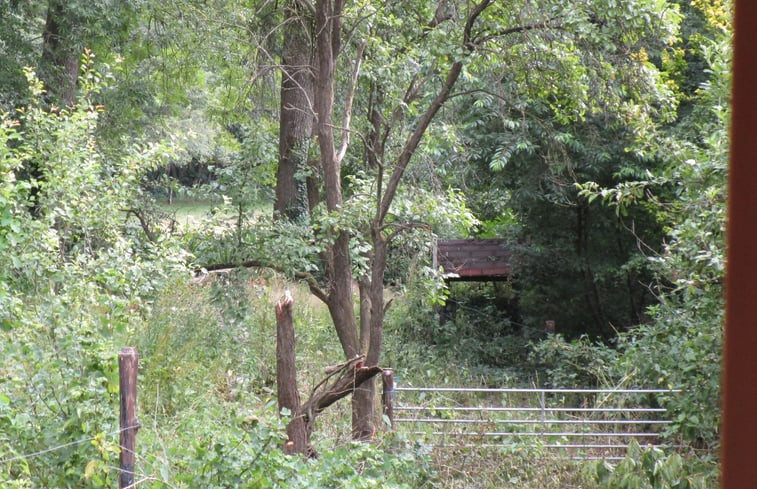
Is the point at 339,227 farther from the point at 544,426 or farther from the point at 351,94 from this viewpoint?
the point at 544,426

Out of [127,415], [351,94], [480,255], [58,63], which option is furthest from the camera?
[480,255]

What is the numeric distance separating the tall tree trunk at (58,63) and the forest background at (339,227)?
53mm

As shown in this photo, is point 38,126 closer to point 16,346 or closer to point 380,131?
point 16,346

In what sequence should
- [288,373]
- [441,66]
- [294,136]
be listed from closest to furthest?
[288,373], [441,66], [294,136]

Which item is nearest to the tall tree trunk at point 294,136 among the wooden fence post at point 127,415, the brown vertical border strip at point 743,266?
the wooden fence post at point 127,415

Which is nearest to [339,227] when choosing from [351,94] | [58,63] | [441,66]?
[351,94]

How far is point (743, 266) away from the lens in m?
0.43

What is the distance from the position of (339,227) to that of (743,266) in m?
8.31

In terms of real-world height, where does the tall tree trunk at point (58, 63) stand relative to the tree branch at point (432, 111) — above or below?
above

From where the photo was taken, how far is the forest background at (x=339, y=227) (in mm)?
5547

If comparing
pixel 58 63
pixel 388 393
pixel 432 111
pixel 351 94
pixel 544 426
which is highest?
pixel 58 63

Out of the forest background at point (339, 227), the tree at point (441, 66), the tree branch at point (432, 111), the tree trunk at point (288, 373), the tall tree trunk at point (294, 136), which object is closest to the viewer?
the forest background at point (339, 227)

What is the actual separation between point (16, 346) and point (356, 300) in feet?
36.0

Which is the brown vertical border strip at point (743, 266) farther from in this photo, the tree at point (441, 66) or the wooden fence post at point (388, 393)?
the wooden fence post at point (388, 393)
